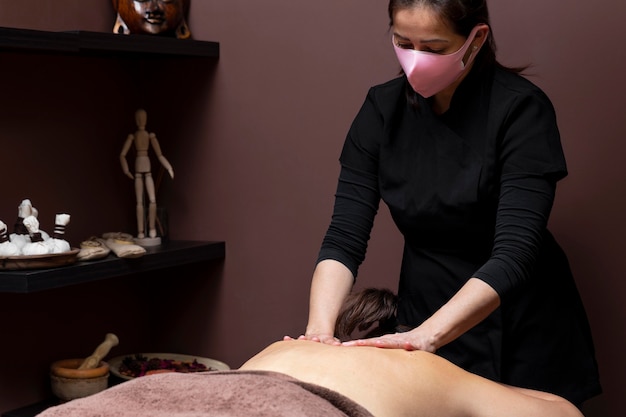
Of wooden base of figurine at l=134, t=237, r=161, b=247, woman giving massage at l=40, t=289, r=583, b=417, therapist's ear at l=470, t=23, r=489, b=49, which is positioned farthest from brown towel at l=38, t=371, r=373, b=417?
wooden base of figurine at l=134, t=237, r=161, b=247

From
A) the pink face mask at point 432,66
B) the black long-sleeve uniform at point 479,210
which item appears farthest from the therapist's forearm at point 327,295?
the pink face mask at point 432,66

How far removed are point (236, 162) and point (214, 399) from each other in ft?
6.38

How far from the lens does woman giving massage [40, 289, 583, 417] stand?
4.20 ft

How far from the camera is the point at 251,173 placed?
3166 mm

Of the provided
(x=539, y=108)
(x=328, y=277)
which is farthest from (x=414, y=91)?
(x=328, y=277)

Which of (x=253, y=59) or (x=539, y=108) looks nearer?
(x=539, y=108)

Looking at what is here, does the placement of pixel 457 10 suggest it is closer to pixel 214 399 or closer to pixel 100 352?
pixel 214 399

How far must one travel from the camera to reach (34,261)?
2596mm

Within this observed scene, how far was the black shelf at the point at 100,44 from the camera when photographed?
258cm

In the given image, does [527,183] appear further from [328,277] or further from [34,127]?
[34,127]

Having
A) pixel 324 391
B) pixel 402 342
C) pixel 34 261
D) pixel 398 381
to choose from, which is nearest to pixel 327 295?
pixel 402 342

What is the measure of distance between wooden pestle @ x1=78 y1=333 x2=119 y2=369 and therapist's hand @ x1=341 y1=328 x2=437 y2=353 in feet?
4.86

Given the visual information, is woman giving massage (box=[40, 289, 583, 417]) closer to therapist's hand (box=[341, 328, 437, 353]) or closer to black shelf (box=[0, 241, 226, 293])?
therapist's hand (box=[341, 328, 437, 353])

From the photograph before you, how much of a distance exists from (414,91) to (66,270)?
1207 mm
